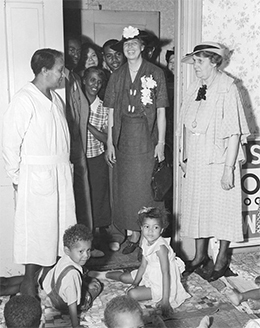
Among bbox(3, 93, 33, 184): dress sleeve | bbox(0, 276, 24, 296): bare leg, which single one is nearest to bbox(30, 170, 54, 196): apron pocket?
bbox(3, 93, 33, 184): dress sleeve

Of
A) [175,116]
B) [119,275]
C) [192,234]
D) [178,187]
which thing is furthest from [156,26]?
[119,275]

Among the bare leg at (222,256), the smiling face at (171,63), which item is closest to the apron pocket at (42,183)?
the bare leg at (222,256)

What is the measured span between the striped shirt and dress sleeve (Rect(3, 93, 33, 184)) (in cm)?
98

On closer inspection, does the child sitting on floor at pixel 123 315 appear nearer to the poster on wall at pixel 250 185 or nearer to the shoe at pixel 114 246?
the shoe at pixel 114 246

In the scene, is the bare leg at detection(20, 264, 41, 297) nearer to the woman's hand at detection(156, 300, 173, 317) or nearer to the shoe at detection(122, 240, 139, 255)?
the woman's hand at detection(156, 300, 173, 317)

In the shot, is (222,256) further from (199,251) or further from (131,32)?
(131,32)

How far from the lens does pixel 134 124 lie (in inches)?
A: 143

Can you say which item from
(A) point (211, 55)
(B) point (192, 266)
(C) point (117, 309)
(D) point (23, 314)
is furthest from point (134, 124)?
(D) point (23, 314)

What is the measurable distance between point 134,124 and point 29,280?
4.35ft

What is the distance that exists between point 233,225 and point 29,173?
1388 millimetres

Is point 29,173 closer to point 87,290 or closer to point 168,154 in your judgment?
point 87,290

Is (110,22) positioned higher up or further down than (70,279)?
higher up

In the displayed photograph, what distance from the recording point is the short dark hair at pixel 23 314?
1.94 meters

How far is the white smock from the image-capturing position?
288cm
